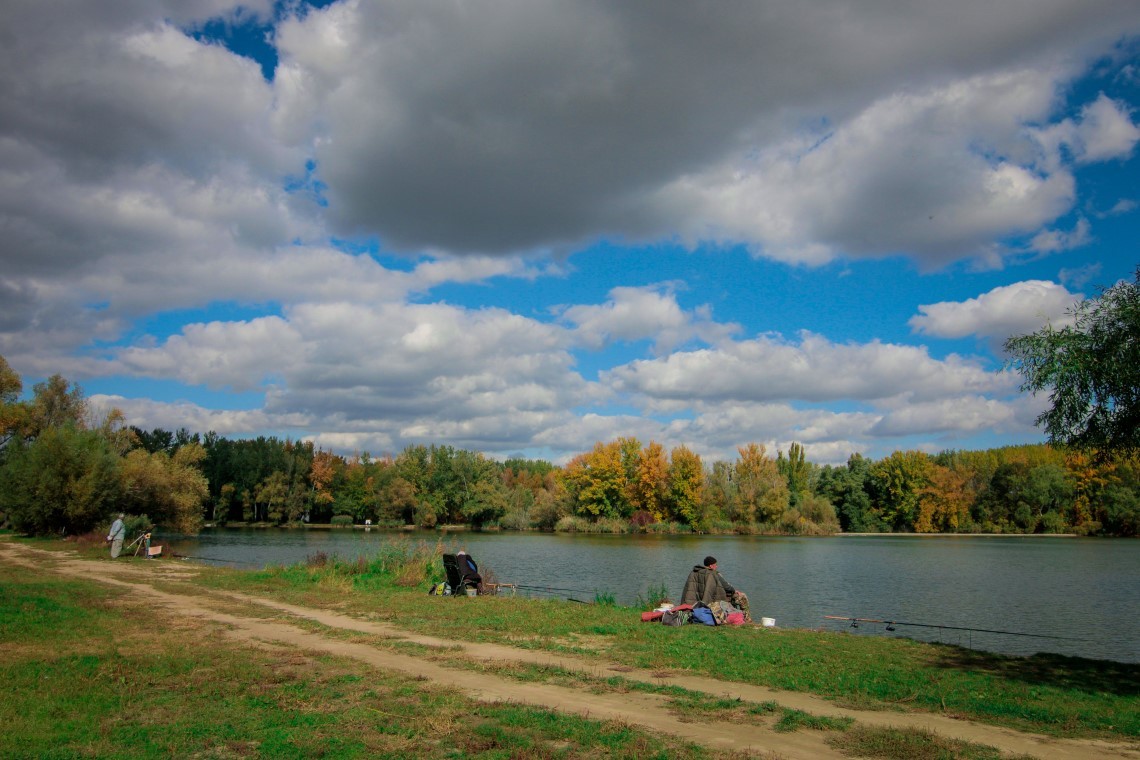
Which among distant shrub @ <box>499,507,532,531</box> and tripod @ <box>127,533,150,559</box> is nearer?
tripod @ <box>127,533,150,559</box>

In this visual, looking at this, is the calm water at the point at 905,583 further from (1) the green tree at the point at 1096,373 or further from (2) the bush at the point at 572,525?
(2) the bush at the point at 572,525

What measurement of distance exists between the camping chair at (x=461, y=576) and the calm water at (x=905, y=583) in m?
4.73

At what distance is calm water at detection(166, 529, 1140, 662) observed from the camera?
21.0 m

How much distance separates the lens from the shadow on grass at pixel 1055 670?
11344 mm

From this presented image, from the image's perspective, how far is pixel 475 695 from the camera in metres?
9.21

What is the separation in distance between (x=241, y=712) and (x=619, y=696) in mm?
4570

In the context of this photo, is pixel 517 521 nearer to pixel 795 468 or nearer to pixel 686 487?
pixel 686 487

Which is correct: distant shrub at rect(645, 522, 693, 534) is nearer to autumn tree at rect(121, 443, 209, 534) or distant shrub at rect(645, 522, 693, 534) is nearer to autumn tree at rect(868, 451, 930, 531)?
autumn tree at rect(868, 451, 930, 531)

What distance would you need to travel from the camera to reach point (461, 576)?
20.5m

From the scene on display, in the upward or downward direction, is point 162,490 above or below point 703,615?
above

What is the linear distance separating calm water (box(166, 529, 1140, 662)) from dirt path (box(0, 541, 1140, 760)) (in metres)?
9.18

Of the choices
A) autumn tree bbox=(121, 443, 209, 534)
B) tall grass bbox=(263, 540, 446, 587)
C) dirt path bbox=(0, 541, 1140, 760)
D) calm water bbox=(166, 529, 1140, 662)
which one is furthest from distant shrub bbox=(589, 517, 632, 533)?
dirt path bbox=(0, 541, 1140, 760)

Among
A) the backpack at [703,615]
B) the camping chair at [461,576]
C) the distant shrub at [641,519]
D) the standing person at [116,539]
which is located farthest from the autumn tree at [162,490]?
the distant shrub at [641,519]

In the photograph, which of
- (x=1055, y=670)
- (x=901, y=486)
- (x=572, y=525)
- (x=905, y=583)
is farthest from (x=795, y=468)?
(x=1055, y=670)
